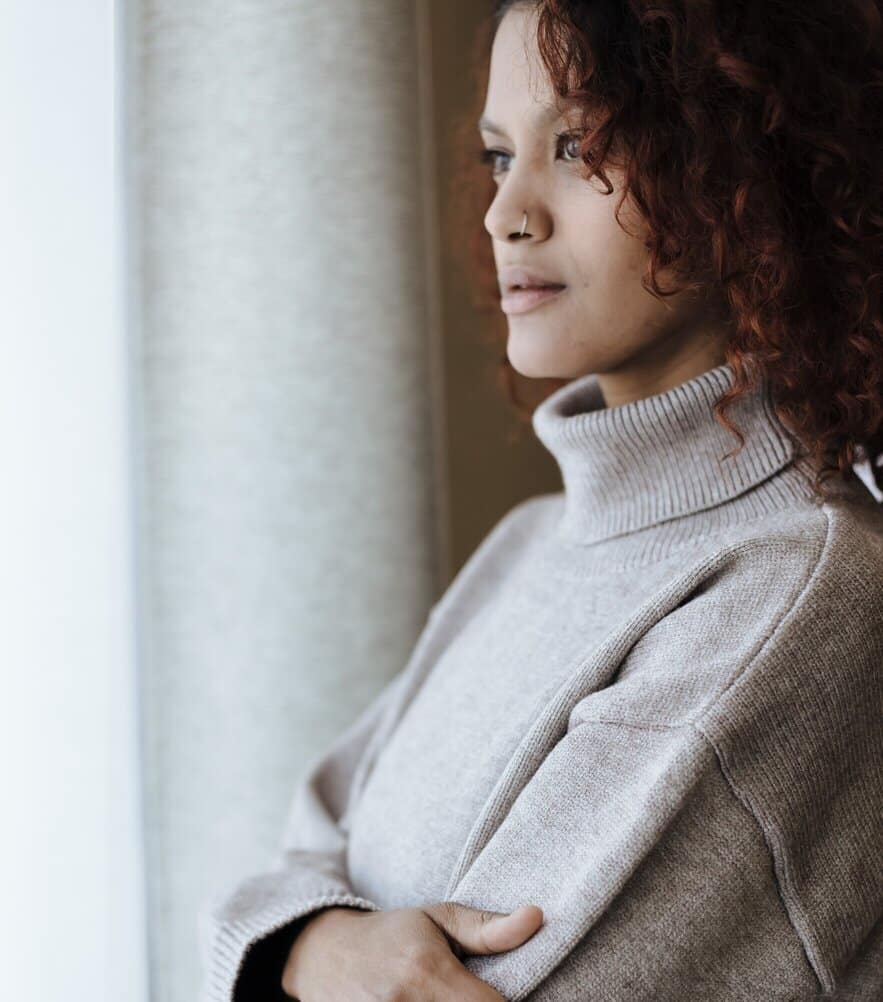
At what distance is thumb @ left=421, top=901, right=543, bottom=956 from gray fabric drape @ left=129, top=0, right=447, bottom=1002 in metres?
0.69

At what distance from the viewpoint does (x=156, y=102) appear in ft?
4.53

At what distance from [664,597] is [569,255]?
312 mm

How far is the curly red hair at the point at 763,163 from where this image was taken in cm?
90

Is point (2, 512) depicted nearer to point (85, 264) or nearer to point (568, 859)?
point (85, 264)

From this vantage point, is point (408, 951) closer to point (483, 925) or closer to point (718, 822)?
point (483, 925)

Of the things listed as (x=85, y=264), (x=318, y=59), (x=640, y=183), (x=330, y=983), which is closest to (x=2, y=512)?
(x=85, y=264)

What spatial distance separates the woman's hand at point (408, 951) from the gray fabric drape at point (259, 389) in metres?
0.58

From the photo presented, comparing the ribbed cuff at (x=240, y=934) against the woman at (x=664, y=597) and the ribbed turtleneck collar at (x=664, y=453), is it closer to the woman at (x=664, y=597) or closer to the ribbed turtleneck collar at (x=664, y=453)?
the woman at (x=664, y=597)

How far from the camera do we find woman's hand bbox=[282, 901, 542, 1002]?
794 millimetres

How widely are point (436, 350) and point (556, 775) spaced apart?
0.92 meters

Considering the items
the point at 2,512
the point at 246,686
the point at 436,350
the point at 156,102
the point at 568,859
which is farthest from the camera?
the point at 436,350

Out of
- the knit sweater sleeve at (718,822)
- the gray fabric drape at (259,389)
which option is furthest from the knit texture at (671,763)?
the gray fabric drape at (259,389)

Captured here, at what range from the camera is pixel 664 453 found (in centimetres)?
101

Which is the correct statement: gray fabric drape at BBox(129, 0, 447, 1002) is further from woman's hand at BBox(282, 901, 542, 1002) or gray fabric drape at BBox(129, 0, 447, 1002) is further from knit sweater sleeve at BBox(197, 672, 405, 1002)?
woman's hand at BBox(282, 901, 542, 1002)
